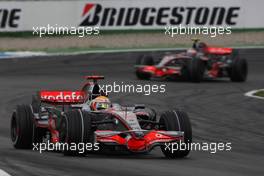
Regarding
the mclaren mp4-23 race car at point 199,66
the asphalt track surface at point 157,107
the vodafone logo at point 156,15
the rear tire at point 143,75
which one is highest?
the vodafone logo at point 156,15

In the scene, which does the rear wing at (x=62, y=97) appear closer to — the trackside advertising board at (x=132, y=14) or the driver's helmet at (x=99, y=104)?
the driver's helmet at (x=99, y=104)

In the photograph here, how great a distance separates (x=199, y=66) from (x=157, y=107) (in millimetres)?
6631

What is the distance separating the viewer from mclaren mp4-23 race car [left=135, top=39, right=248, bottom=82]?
29.1 metres

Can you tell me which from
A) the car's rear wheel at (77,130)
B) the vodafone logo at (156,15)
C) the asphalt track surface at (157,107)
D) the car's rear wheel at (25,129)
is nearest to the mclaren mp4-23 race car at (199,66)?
the asphalt track surface at (157,107)

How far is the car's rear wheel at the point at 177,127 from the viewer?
1345cm

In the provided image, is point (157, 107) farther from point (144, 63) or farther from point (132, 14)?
point (132, 14)

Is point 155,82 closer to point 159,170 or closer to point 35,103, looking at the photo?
point 35,103

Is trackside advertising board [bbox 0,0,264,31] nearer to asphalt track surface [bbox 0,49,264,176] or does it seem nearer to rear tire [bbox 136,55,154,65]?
asphalt track surface [bbox 0,49,264,176]

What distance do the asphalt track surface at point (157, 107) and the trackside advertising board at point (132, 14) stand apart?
129 inches

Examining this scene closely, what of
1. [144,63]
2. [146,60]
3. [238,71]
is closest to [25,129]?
[146,60]

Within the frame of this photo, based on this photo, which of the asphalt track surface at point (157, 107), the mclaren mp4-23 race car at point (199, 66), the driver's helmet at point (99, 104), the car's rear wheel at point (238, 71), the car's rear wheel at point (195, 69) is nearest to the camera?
the asphalt track surface at point (157, 107)

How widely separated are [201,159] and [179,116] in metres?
0.73

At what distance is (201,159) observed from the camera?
1345 cm

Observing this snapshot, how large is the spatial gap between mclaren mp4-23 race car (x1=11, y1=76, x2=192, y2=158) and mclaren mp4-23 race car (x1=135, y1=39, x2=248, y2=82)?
13.7 meters
